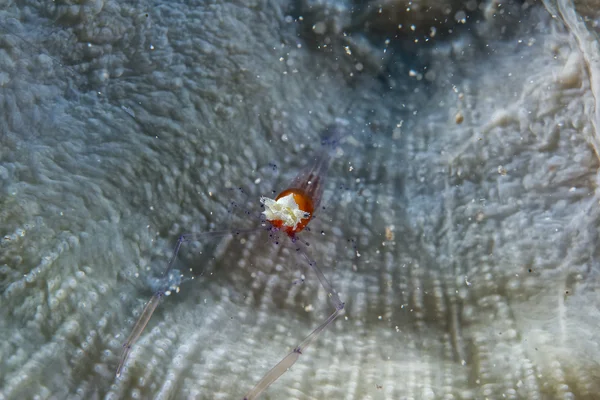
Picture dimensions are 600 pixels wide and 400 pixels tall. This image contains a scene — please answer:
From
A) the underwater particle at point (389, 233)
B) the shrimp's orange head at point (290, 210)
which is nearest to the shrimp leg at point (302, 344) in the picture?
the shrimp's orange head at point (290, 210)

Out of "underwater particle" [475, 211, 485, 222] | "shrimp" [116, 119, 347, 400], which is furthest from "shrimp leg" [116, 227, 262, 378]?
"underwater particle" [475, 211, 485, 222]

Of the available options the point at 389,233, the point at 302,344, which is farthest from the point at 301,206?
the point at 302,344

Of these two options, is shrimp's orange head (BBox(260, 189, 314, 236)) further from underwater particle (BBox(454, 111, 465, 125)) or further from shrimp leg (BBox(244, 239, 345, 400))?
underwater particle (BBox(454, 111, 465, 125))

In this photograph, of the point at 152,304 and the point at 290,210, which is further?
the point at 290,210

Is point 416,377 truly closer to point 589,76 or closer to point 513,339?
point 513,339

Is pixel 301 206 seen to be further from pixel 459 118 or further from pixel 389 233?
pixel 459 118

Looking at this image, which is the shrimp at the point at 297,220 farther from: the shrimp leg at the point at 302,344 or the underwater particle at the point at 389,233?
the underwater particle at the point at 389,233

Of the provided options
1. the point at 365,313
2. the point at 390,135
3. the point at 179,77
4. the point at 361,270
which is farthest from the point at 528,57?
the point at 179,77
